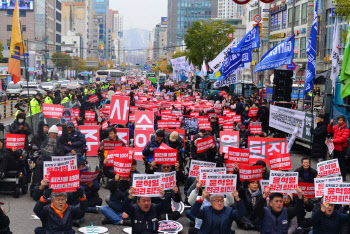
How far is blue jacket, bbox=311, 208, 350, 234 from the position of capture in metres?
8.19

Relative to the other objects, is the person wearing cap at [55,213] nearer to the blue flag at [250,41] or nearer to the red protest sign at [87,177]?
the red protest sign at [87,177]

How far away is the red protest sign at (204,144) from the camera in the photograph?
13242mm

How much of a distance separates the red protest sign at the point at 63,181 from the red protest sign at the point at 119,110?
919 centimetres

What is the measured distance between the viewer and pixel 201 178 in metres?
8.45

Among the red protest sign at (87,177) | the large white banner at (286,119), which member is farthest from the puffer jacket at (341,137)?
the red protest sign at (87,177)

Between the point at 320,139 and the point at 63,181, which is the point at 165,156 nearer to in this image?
the point at 63,181

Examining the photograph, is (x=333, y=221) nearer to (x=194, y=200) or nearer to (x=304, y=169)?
(x=194, y=200)

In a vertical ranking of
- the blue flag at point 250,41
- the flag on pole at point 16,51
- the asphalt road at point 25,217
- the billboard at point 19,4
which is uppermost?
the billboard at point 19,4

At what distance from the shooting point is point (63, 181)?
8516 millimetres

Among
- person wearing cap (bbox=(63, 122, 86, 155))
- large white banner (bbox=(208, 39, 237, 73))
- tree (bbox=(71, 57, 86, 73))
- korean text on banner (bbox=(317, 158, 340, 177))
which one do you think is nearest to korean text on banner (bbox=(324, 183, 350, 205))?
korean text on banner (bbox=(317, 158, 340, 177))

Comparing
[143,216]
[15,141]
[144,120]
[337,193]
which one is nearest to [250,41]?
[144,120]

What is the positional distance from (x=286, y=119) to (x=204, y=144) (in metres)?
6.50

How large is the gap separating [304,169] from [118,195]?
3544 millimetres

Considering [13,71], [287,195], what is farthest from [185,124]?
[287,195]
